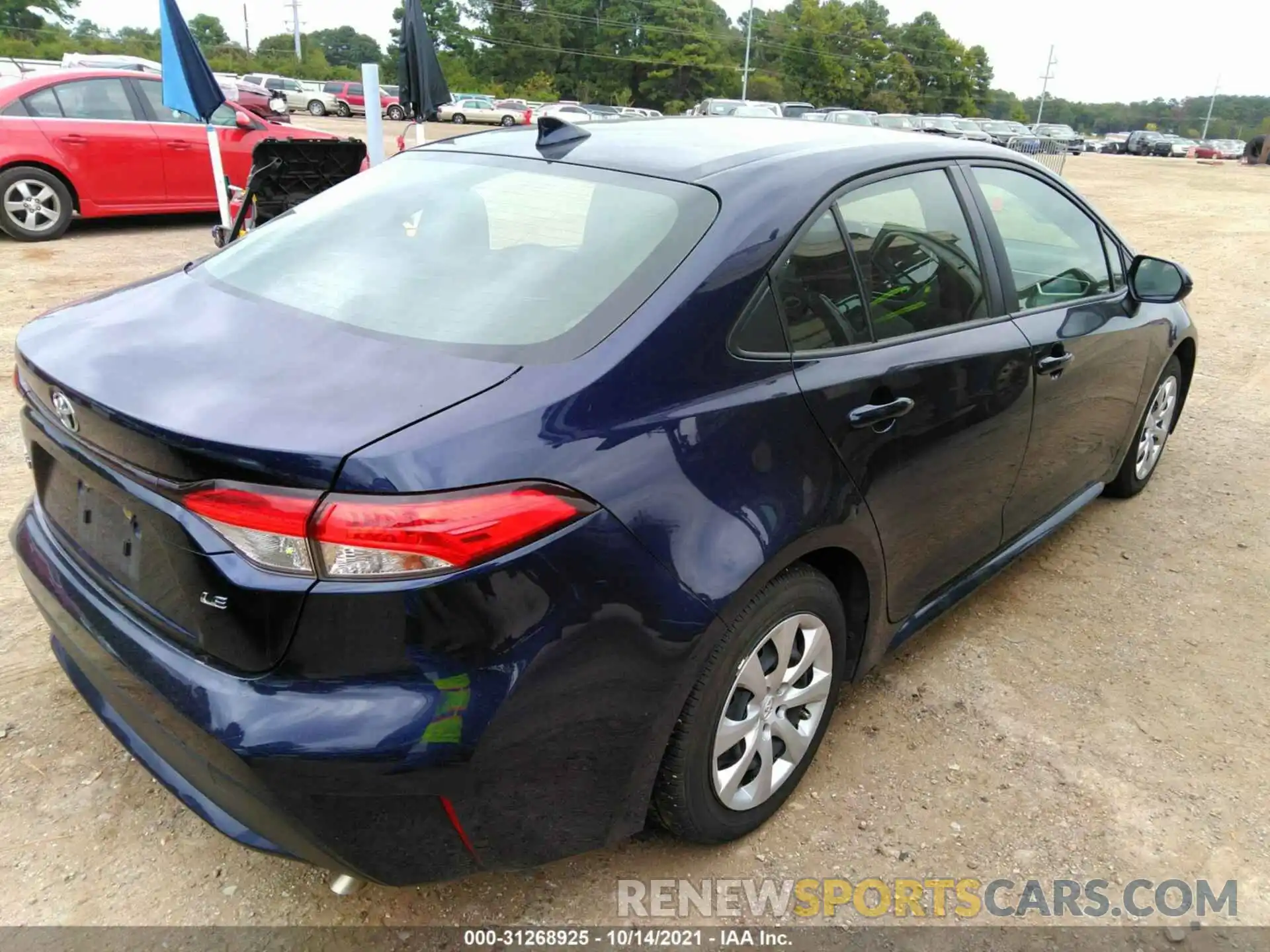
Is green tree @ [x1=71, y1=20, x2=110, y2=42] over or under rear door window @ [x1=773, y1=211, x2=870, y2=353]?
over

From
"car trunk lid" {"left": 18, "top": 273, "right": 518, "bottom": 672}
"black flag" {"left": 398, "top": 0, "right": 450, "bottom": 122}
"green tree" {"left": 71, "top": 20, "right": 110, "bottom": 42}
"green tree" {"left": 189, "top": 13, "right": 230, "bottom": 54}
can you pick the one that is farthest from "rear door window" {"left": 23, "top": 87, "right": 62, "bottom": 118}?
"green tree" {"left": 189, "top": 13, "right": 230, "bottom": 54}

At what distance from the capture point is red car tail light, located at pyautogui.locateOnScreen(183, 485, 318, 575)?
151 centimetres

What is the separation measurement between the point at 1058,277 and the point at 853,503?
5.49ft

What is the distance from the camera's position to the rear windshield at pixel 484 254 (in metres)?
1.89

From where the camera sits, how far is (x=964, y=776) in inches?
100

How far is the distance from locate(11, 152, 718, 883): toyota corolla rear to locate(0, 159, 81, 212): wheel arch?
8.28 m

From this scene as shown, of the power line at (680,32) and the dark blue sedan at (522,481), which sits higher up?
the power line at (680,32)

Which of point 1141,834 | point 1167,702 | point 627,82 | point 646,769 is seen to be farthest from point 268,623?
point 627,82

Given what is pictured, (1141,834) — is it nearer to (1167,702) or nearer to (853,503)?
(1167,702)

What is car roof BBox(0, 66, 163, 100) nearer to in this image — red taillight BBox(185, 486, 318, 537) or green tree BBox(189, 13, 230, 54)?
red taillight BBox(185, 486, 318, 537)

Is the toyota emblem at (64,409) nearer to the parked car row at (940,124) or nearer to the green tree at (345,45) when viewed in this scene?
the parked car row at (940,124)

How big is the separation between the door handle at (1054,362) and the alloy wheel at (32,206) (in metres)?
9.53

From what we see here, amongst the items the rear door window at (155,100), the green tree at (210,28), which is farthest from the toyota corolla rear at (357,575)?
the green tree at (210,28)

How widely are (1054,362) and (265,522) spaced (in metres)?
2.52
